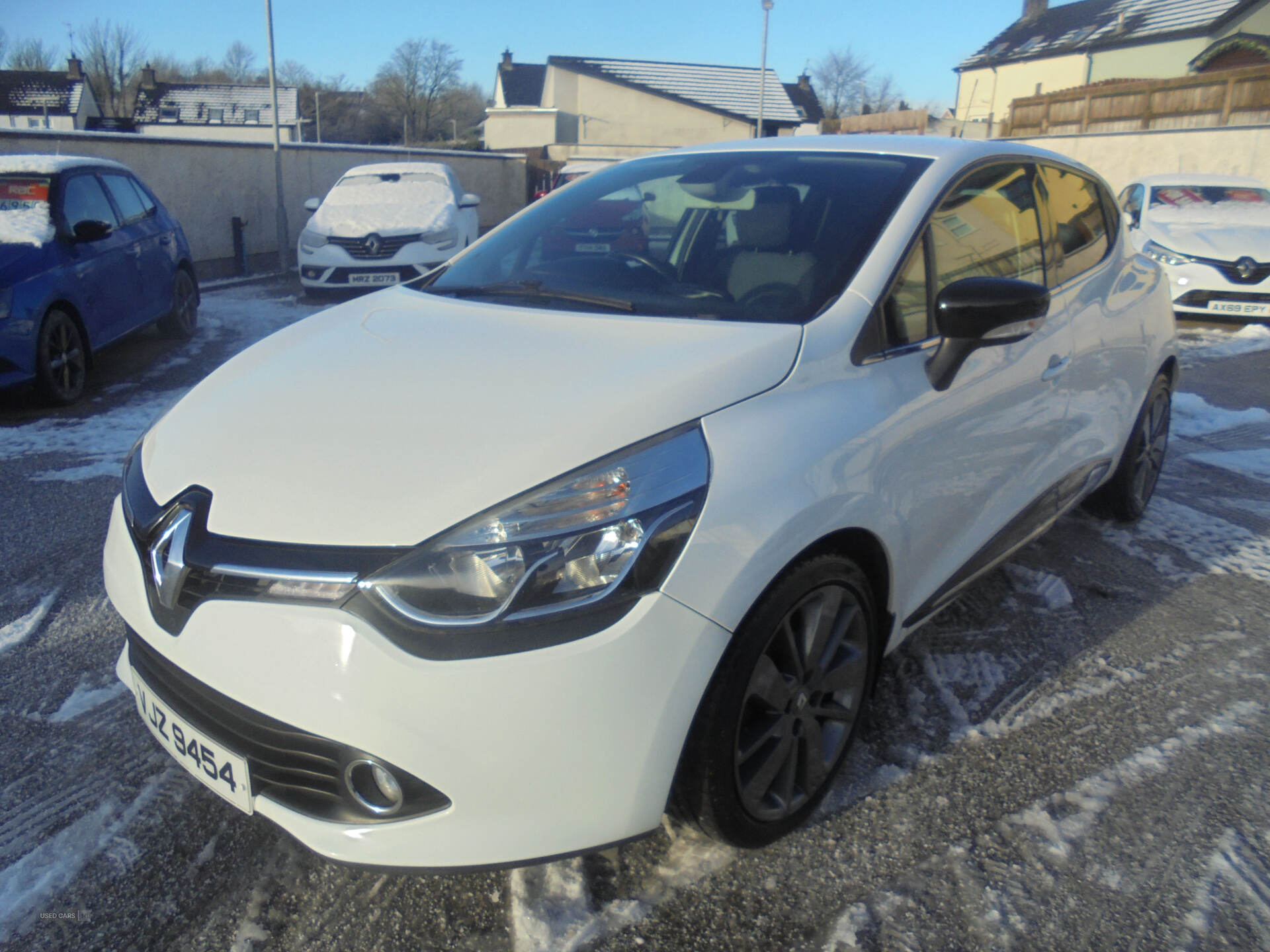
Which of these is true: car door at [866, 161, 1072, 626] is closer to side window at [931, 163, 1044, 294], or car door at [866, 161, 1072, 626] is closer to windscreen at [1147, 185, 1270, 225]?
side window at [931, 163, 1044, 294]

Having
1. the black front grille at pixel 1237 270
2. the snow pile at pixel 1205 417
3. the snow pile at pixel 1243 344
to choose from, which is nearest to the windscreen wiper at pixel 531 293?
the snow pile at pixel 1205 417

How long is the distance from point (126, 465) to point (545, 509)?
1.21m

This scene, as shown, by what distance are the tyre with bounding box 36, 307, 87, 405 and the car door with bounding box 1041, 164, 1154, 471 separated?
5756mm

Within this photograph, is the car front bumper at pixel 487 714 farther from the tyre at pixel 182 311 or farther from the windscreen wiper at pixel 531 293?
the tyre at pixel 182 311

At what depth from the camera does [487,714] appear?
1612 mm

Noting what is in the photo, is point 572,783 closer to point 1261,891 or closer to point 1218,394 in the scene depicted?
point 1261,891

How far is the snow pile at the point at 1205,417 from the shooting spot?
6043 millimetres

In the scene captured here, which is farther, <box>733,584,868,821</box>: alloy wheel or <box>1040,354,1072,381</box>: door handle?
<box>1040,354,1072,381</box>: door handle

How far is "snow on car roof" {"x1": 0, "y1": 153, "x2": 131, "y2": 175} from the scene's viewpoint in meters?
6.73

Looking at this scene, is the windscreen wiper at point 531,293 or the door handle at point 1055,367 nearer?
the windscreen wiper at point 531,293

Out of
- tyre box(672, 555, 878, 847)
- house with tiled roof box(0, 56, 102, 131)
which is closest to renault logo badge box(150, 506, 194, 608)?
tyre box(672, 555, 878, 847)

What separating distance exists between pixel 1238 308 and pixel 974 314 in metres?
9.15

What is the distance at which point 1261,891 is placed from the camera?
6.82ft

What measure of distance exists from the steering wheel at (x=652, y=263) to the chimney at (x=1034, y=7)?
53424 mm
